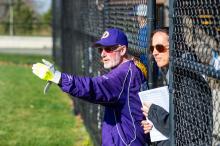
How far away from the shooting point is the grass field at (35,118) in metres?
9.02

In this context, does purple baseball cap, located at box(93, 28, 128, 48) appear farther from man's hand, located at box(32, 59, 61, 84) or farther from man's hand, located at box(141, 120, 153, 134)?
man's hand, located at box(141, 120, 153, 134)

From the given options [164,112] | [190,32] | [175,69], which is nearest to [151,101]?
[164,112]

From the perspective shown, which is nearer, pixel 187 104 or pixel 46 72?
pixel 187 104

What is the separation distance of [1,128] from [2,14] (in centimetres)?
3037

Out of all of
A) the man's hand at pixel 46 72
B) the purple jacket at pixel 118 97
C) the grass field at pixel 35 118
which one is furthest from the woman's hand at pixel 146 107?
the grass field at pixel 35 118

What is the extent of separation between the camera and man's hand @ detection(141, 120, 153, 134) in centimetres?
428

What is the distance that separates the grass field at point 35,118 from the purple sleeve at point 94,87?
3.23 m

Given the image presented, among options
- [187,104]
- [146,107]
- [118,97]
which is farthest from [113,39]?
[187,104]

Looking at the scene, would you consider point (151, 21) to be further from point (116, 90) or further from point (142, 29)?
point (116, 90)

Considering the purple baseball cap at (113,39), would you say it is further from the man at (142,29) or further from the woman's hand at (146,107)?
the woman's hand at (146,107)

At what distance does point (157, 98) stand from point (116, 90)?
333 millimetres

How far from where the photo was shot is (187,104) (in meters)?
3.73

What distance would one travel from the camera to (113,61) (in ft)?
14.9

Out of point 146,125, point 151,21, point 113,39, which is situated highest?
point 151,21
